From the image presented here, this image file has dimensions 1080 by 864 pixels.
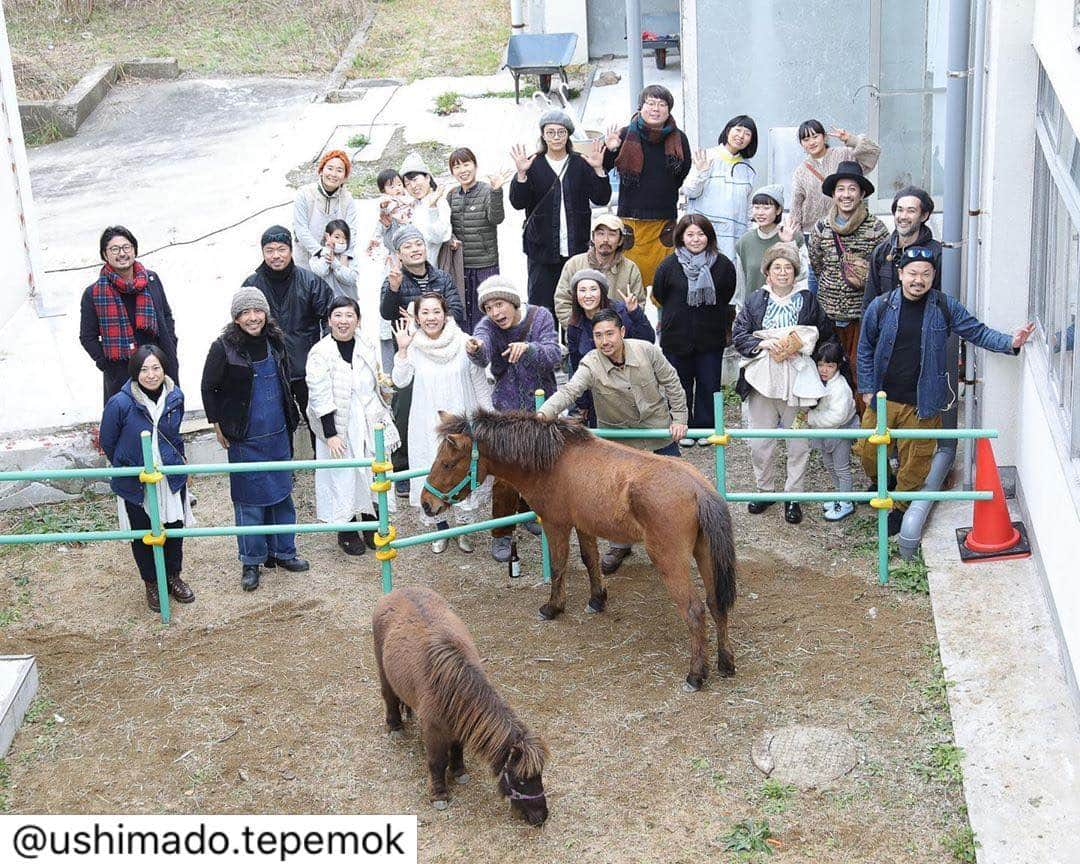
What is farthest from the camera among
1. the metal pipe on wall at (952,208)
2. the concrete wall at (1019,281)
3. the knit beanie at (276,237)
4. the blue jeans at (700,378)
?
the blue jeans at (700,378)

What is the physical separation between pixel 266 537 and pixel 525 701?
2.36 meters

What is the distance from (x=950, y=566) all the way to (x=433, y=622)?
10.8 ft

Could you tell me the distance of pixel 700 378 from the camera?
962 cm

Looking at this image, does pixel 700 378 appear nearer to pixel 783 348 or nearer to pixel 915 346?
pixel 783 348

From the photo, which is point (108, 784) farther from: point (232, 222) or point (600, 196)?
point (232, 222)

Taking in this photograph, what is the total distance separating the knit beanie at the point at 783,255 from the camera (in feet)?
29.1

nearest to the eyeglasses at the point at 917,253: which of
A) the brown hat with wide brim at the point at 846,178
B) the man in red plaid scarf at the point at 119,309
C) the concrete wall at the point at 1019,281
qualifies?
the concrete wall at the point at 1019,281

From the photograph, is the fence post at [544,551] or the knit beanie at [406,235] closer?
the fence post at [544,551]

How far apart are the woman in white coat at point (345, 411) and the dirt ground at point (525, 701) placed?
36 centimetres

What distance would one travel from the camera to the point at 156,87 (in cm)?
1916

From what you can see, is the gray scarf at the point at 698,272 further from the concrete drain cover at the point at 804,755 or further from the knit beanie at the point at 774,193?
the concrete drain cover at the point at 804,755

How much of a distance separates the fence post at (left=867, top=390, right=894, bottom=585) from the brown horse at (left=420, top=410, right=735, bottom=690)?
46.4 inches

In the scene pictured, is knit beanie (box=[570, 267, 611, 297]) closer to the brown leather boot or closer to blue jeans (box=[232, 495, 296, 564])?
blue jeans (box=[232, 495, 296, 564])

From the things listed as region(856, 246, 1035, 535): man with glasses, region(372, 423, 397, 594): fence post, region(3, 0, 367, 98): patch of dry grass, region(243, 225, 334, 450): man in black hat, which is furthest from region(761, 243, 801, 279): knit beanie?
region(3, 0, 367, 98): patch of dry grass
